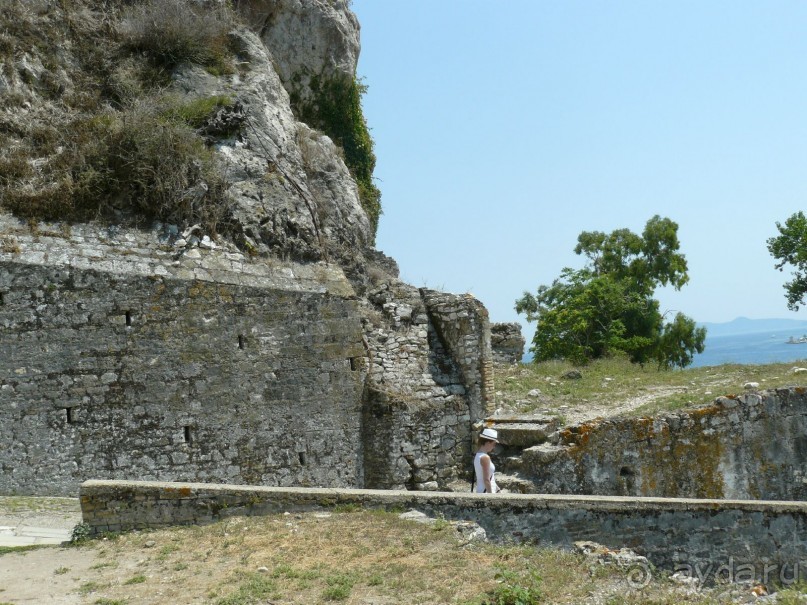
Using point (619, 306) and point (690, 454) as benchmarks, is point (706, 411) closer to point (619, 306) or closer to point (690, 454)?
point (690, 454)

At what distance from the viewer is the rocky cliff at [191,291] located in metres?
11.1

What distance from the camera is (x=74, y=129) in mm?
12742

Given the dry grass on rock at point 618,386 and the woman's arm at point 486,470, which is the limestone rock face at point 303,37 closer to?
the dry grass on rock at point 618,386

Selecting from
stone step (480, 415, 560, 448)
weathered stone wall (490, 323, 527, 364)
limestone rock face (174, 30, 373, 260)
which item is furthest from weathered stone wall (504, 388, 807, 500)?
weathered stone wall (490, 323, 527, 364)

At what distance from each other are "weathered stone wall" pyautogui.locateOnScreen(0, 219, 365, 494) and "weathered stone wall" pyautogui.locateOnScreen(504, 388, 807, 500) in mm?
3198

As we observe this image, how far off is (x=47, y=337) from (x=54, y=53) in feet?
18.2

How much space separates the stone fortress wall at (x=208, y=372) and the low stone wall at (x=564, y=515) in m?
3.18

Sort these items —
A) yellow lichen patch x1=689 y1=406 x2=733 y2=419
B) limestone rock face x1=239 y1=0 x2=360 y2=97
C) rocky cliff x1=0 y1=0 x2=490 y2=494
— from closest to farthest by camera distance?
1. rocky cliff x1=0 y1=0 x2=490 y2=494
2. yellow lichen patch x1=689 y1=406 x2=733 y2=419
3. limestone rock face x1=239 y1=0 x2=360 y2=97

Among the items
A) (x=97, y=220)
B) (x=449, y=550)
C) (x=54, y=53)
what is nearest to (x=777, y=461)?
(x=449, y=550)

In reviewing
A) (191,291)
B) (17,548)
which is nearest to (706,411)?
(191,291)

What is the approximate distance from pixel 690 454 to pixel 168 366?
841cm

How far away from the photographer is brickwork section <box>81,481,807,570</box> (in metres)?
8.23

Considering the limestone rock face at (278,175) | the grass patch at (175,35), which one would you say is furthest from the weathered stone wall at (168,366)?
the grass patch at (175,35)

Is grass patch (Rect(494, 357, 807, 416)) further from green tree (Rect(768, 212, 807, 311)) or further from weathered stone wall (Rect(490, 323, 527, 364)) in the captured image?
green tree (Rect(768, 212, 807, 311))
